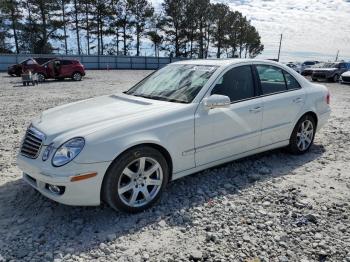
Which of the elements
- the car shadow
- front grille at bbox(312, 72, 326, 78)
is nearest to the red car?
front grille at bbox(312, 72, 326, 78)

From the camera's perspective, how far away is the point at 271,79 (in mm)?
5219

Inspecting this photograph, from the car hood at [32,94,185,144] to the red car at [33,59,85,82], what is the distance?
18.6 meters

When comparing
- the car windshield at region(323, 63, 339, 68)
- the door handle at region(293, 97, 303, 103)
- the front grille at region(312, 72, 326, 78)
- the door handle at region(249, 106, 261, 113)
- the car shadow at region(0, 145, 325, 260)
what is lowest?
the front grille at region(312, 72, 326, 78)

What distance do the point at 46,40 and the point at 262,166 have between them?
153 ft

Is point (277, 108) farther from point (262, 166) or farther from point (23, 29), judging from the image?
point (23, 29)

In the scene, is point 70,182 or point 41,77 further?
point 41,77

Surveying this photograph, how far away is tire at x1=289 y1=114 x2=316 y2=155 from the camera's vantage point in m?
5.56

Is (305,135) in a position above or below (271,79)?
below

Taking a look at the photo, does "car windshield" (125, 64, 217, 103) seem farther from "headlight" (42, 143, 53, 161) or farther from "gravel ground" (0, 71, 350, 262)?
"headlight" (42, 143, 53, 161)

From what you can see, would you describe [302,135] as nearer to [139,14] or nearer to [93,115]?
[93,115]

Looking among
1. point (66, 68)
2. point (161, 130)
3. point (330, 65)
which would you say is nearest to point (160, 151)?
point (161, 130)

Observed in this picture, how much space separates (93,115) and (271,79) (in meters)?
2.72

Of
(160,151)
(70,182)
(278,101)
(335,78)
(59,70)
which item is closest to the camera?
(70,182)

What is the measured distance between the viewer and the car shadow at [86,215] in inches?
132
